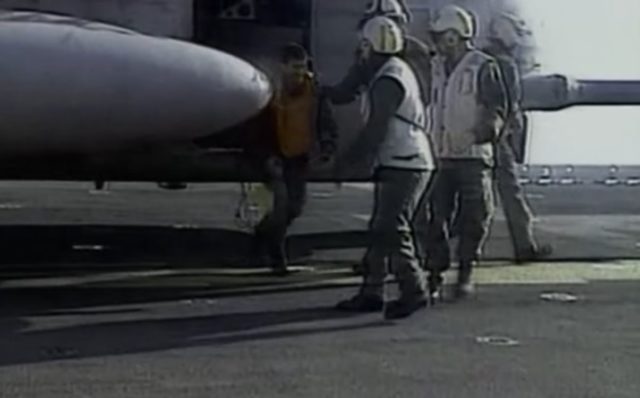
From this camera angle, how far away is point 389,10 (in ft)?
40.6

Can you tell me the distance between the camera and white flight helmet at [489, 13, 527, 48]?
14164mm

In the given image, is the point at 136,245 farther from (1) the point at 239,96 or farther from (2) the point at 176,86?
(2) the point at 176,86

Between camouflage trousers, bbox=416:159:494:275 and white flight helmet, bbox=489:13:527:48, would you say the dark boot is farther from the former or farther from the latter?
white flight helmet, bbox=489:13:527:48

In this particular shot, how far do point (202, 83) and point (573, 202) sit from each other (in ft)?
44.7

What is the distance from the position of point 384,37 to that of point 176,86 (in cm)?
143

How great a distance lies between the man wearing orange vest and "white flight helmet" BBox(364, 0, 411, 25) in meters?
0.67

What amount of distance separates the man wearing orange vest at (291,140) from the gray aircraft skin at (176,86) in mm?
220

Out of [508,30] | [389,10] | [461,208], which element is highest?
[389,10]

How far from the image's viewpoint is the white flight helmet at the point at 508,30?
46.5ft

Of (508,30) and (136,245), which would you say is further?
(136,245)

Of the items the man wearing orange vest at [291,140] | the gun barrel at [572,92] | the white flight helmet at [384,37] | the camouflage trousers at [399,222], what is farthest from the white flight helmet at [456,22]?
the gun barrel at [572,92]

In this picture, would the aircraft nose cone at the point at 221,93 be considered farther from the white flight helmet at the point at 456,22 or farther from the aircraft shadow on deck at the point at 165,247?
the aircraft shadow on deck at the point at 165,247

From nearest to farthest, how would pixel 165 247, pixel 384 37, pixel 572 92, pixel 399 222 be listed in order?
pixel 399 222, pixel 384 37, pixel 165 247, pixel 572 92

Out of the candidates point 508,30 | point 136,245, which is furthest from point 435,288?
point 136,245
